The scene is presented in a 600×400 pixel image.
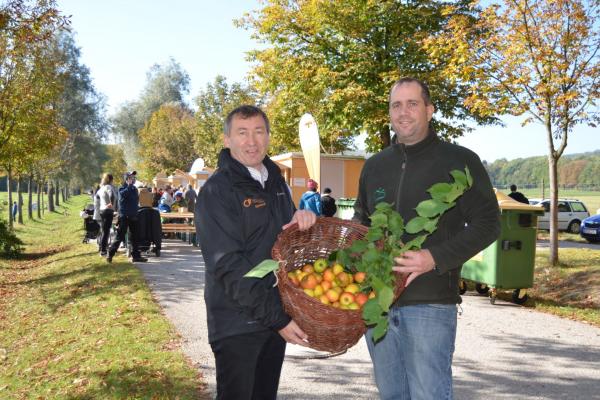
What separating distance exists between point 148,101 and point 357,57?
5951 centimetres

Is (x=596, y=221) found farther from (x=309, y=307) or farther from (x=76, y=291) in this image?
(x=309, y=307)

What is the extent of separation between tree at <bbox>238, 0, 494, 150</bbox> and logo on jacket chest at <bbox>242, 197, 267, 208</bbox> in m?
15.6

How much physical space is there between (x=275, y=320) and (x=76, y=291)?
8.25m

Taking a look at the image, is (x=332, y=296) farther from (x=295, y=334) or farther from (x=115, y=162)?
(x=115, y=162)

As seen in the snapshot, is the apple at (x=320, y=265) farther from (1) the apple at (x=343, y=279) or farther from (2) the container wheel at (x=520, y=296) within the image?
(2) the container wheel at (x=520, y=296)

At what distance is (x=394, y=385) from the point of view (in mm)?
2680

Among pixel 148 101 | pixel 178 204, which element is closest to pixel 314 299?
pixel 178 204

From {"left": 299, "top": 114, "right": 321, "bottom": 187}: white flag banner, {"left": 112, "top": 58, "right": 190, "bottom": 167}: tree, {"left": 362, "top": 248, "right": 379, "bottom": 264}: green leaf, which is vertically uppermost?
{"left": 112, "top": 58, "right": 190, "bottom": 167}: tree

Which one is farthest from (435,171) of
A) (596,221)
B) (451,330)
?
(596,221)

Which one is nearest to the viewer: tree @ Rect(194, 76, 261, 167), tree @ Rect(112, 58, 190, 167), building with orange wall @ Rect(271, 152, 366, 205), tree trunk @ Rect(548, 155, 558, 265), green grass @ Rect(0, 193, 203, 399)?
green grass @ Rect(0, 193, 203, 399)

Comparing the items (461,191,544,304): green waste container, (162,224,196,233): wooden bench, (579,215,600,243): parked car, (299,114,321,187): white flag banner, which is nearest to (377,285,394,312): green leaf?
(299,114,321,187): white flag banner

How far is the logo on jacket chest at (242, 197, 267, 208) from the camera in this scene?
8.00 feet

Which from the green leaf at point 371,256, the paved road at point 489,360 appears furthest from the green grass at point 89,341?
the green leaf at point 371,256

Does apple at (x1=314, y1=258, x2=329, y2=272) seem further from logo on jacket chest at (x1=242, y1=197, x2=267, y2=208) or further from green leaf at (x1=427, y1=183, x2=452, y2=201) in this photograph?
green leaf at (x1=427, y1=183, x2=452, y2=201)
